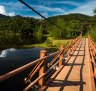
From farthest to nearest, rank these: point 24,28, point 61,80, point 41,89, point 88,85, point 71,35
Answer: point 24,28 < point 71,35 < point 61,80 < point 88,85 < point 41,89

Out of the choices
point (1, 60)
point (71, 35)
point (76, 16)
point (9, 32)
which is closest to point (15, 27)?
point (9, 32)

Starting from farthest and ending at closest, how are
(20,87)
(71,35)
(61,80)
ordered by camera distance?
(71,35) → (20,87) → (61,80)

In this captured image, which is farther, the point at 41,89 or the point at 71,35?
the point at 71,35

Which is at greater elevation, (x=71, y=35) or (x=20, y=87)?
(x=71, y=35)

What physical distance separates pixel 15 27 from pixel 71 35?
320ft

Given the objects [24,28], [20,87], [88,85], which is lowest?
[20,87]

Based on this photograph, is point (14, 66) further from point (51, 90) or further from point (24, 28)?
point (24, 28)

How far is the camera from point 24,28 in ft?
614

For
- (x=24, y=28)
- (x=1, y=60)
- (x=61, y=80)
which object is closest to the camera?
(x=61, y=80)

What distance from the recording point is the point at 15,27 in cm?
19662

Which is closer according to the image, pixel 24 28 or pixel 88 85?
pixel 88 85

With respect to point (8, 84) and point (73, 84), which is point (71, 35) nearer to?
point (8, 84)

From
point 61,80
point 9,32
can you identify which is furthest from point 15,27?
point 61,80

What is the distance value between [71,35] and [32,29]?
280 feet
